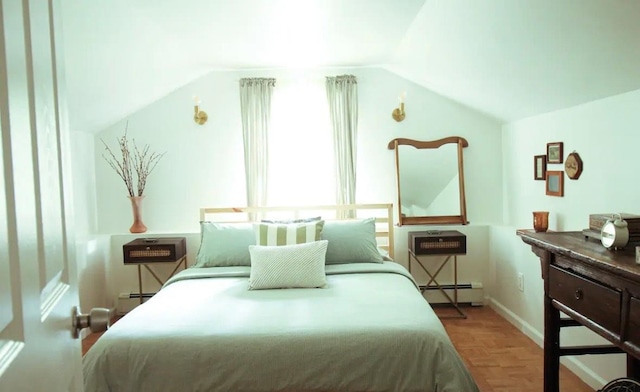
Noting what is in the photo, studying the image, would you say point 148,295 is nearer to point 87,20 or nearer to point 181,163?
point 181,163

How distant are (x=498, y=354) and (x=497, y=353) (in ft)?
0.05

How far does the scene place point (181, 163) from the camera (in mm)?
4293

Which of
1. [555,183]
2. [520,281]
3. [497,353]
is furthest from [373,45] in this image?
[497,353]

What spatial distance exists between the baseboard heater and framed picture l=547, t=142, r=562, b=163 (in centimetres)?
148

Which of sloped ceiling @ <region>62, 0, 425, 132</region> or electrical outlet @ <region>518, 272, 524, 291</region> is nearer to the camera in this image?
sloped ceiling @ <region>62, 0, 425, 132</region>

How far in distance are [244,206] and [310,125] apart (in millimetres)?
→ 960

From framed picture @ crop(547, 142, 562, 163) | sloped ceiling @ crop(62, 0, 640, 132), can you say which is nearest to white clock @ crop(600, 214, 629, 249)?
sloped ceiling @ crop(62, 0, 640, 132)

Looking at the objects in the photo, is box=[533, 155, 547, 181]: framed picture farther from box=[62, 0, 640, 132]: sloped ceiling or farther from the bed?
the bed

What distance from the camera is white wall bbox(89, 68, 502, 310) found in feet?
14.0

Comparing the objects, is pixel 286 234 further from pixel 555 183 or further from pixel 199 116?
pixel 555 183


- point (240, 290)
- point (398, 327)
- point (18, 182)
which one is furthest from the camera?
point (240, 290)

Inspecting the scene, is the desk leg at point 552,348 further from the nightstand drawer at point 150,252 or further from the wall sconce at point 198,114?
the wall sconce at point 198,114

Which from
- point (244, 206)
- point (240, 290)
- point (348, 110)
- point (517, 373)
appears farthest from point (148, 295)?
point (517, 373)

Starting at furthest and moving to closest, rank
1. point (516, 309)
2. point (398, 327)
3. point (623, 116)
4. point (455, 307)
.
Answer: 1. point (455, 307)
2. point (516, 309)
3. point (623, 116)
4. point (398, 327)
